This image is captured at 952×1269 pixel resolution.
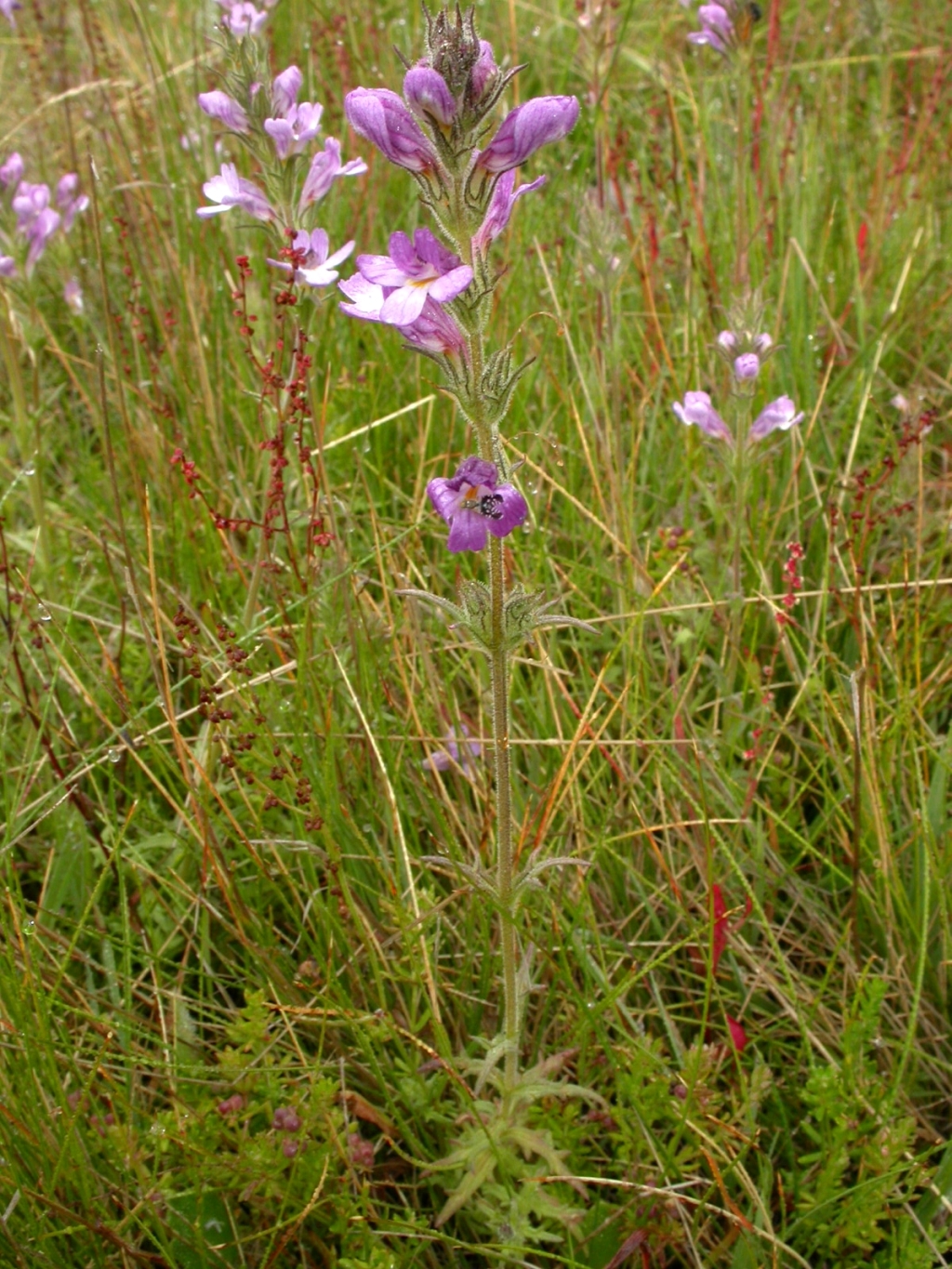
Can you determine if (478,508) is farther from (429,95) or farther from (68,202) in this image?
(68,202)

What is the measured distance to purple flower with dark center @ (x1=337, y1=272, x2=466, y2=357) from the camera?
161 cm

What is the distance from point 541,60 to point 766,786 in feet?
12.9

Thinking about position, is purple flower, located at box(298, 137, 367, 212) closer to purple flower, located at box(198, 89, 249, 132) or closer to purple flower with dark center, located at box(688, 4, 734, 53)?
purple flower, located at box(198, 89, 249, 132)

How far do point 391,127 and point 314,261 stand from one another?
120cm

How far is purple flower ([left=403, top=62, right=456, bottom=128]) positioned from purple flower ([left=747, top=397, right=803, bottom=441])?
158 cm

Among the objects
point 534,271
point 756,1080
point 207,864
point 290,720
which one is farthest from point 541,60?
point 756,1080

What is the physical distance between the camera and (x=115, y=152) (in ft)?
14.6

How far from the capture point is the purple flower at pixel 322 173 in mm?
2615

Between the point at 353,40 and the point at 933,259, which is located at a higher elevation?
the point at 353,40

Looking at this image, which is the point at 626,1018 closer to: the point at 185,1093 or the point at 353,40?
the point at 185,1093

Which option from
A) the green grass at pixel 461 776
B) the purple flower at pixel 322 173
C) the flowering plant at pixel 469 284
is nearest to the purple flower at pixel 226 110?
the green grass at pixel 461 776

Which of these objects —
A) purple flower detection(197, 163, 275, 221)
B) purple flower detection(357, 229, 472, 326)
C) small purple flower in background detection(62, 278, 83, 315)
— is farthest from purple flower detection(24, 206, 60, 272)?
purple flower detection(357, 229, 472, 326)

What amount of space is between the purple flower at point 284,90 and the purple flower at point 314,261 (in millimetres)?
295

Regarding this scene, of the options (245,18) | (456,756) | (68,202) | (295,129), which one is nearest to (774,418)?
(456,756)
